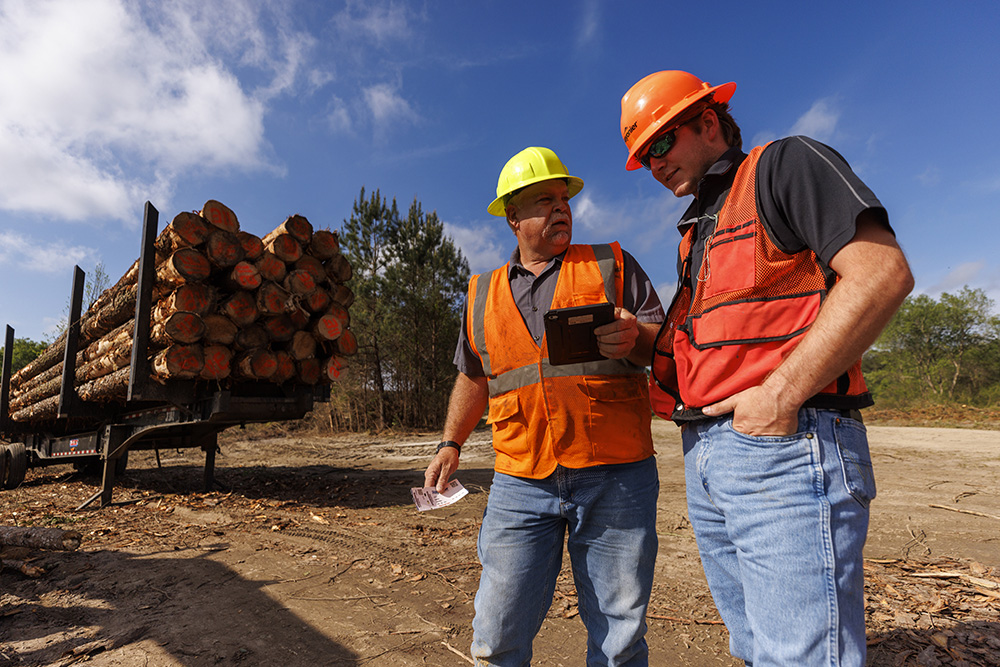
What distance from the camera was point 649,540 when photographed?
1.81 m

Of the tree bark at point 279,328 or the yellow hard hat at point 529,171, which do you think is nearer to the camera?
the yellow hard hat at point 529,171

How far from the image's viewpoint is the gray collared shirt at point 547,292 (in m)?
2.03

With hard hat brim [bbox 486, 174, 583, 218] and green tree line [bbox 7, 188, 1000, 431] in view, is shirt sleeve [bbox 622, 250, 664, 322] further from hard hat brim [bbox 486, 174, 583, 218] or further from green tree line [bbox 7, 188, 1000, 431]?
green tree line [bbox 7, 188, 1000, 431]

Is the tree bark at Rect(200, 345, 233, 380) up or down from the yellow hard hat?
down

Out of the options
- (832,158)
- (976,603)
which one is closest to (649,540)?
(832,158)

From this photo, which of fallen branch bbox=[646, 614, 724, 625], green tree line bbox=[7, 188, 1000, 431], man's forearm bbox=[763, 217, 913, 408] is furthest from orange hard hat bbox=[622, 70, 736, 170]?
green tree line bbox=[7, 188, 1000, 431]

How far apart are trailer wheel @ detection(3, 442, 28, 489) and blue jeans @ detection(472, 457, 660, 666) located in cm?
1048

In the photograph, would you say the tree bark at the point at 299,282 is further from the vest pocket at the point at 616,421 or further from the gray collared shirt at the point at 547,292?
the vest pocket at the point at 616,421

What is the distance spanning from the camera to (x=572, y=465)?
1822mm

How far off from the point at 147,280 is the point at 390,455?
746 centimetres

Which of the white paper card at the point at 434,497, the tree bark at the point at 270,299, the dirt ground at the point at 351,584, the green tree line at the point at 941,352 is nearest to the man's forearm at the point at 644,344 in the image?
the white paper card at the point at 434,497

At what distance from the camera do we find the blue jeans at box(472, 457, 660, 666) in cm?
176

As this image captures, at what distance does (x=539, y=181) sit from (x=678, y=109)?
0.64 m

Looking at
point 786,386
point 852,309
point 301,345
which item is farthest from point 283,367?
point 852,309
